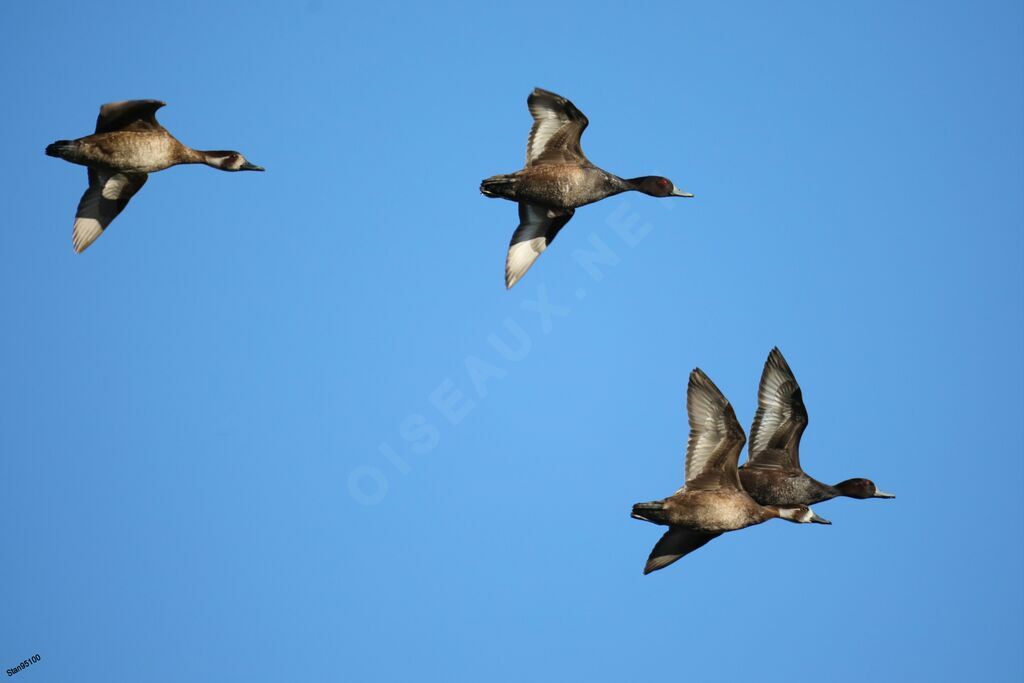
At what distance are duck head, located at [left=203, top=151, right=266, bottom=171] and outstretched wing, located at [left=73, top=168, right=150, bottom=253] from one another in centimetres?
137

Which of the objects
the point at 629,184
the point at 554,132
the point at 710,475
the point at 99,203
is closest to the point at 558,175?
the point at 554,132

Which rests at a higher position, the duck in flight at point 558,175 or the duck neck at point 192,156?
the duck in flight at point 558,175

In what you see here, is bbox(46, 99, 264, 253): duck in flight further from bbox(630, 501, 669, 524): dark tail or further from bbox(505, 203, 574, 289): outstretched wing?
bbox(630, 501, 669, 524): dark tail

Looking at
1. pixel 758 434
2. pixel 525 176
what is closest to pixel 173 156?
pixel 525 176

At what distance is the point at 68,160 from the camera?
851 inches

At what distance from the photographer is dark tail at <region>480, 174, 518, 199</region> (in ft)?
74.5

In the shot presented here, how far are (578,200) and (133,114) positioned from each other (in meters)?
7.45

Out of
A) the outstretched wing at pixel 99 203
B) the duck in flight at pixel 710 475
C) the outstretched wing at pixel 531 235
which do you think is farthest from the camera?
the outstretched wing at pixel 531 235

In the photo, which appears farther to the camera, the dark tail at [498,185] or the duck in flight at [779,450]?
the duck in flight at [779,450]

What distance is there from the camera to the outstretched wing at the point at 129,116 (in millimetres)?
20938

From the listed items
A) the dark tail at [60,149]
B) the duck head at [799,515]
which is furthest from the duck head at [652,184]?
the dark tail at [60,149]

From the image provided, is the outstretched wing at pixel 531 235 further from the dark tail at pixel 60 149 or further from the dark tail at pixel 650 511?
the dark tail at pixel 60 149

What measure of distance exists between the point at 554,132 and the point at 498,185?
1.34 meters

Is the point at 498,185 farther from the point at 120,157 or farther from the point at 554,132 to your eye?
the point at 120,157
